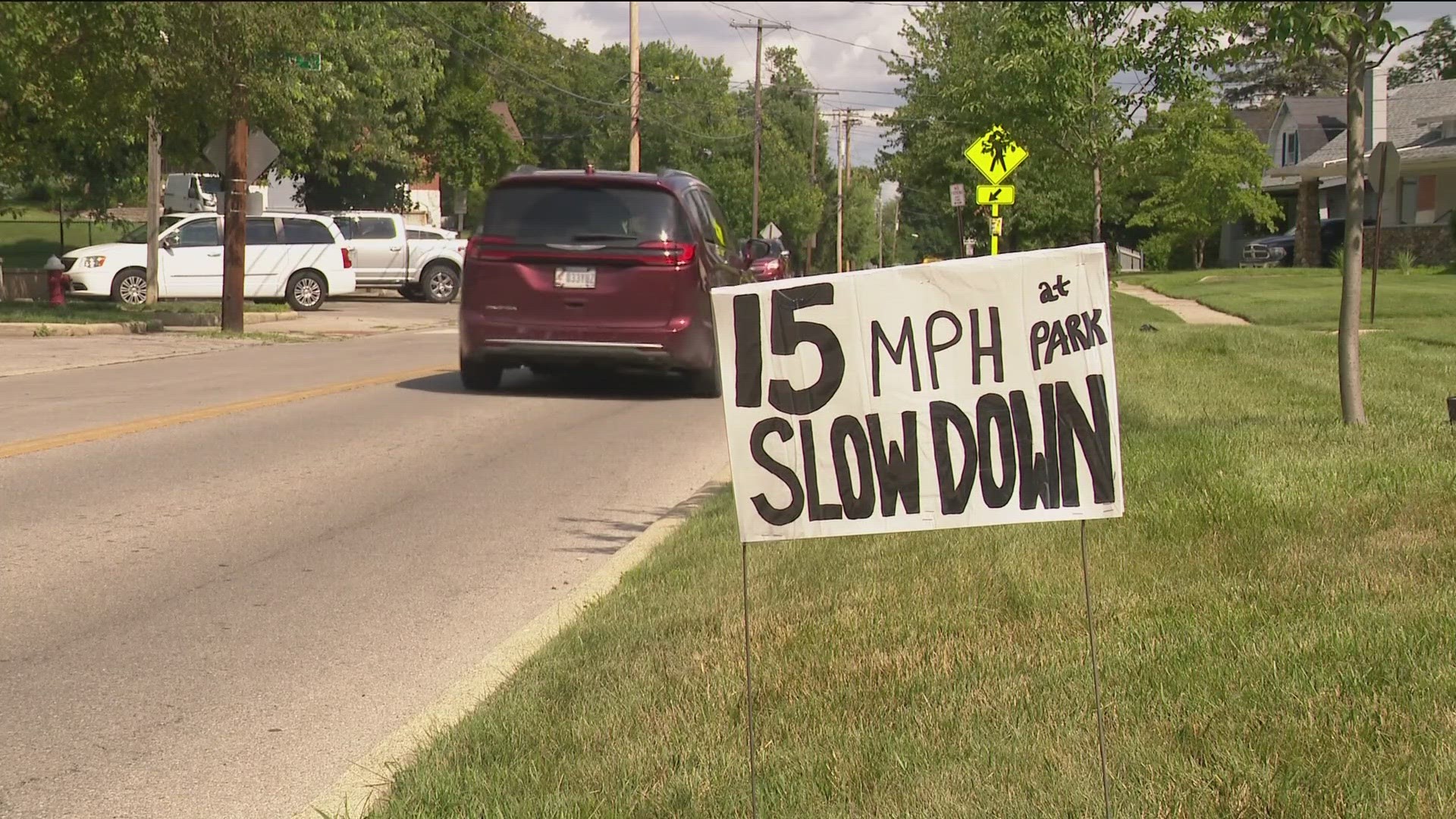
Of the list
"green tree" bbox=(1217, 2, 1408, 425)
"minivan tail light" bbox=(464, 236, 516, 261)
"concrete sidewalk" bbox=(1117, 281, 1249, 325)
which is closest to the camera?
"green tree" bbox=(1217, 2, 1408, 425)

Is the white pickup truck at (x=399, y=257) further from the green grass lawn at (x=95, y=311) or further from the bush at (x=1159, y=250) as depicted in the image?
the bush at (x=1159, y=250)

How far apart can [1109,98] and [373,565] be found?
15.2 metres

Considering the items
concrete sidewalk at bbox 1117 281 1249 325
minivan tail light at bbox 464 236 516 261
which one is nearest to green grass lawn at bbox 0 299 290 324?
minivan tail light at bbox 464 236 516 261

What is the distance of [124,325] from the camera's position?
852 inches

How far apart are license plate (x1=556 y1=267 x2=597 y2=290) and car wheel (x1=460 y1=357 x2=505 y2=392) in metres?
1.11

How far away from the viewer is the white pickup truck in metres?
34.5

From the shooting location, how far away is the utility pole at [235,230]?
2214cm

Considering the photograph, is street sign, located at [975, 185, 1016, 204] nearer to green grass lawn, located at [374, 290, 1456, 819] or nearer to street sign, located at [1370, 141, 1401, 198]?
street sign, located at [1370, 141, 1401, 198]

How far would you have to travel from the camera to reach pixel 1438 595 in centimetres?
501

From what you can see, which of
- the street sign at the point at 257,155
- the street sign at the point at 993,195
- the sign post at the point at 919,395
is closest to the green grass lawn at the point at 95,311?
the street sign at the point at 257,155

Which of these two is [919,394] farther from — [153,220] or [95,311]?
[153,220]

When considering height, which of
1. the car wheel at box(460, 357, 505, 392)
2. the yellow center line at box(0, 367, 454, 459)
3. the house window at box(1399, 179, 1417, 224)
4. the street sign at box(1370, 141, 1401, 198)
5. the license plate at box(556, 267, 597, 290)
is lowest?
the yellow center line at box(0, 367, 454, 459)

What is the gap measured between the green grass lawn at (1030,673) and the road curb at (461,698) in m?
0.14

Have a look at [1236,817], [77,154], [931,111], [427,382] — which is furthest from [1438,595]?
[931,111]
